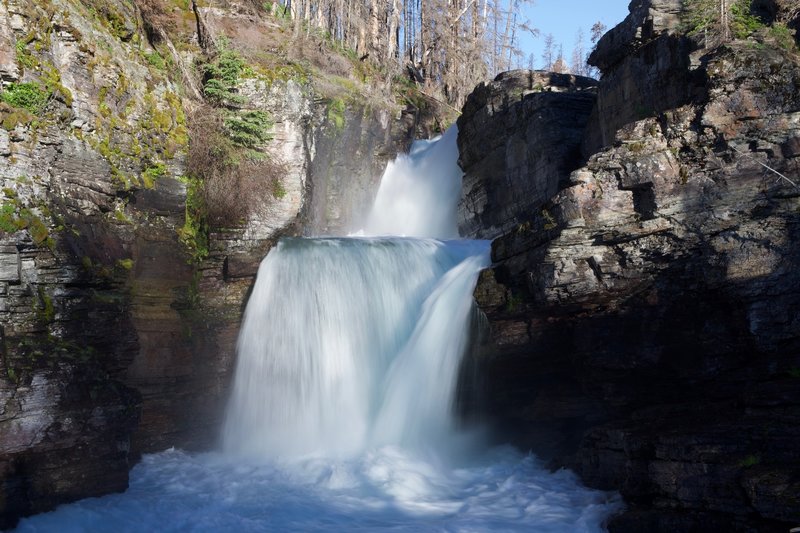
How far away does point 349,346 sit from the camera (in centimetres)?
1293

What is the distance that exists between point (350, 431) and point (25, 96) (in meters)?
8.08

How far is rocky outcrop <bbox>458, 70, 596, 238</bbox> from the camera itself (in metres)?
16.0

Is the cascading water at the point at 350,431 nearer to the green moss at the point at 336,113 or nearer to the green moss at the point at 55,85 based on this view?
the green moss at the point at 55,85

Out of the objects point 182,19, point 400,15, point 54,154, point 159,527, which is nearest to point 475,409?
point 159,527

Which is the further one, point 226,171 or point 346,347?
point 226,171

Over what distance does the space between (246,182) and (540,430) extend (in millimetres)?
8295

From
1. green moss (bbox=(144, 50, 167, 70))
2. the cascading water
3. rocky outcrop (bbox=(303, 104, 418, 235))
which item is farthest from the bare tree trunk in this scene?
green moss (bbox=(144, 50, 167, 70))

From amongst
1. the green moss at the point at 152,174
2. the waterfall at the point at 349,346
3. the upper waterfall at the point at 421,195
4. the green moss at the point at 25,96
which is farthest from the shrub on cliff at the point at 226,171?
the upper waterfall at the point at 421,195

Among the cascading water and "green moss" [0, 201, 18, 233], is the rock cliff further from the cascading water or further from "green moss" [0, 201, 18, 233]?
the cascading water

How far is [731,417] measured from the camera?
318 inches

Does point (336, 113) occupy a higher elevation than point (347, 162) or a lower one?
higher

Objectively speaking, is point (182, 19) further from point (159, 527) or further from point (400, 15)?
point (400, 15)

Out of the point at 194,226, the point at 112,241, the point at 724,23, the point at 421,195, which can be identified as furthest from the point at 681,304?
the point at 421,195

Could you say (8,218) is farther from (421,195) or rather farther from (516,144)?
(421,195)
